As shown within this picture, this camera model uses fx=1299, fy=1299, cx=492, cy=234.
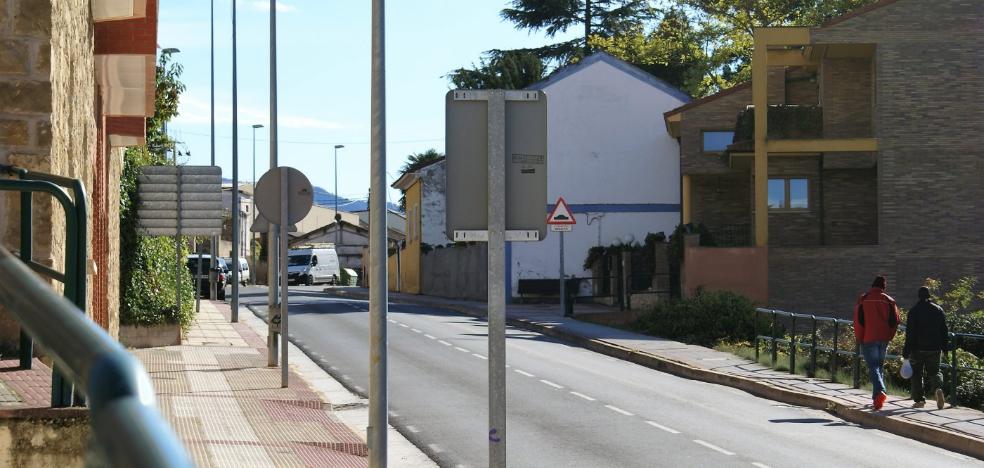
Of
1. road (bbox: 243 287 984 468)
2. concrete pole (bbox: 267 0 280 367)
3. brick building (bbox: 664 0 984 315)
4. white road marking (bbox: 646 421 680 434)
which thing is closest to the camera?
road (bbox: 243 287 984 468)

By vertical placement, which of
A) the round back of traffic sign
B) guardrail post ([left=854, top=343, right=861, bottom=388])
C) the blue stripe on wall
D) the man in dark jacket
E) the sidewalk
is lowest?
the sidewalk

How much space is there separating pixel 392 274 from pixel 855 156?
35114mm

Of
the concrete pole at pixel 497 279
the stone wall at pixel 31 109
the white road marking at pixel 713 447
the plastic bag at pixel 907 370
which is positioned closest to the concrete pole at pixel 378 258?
the concrete pole at pixel 497 279

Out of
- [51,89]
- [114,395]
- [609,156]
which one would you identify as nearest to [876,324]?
[51,89]


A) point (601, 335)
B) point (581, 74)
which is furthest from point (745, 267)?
point (581, 74)

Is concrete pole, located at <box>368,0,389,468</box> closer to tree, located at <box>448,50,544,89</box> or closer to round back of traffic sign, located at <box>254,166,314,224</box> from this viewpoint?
round back of traffic sign, located at <box>254,166,314,224</box>

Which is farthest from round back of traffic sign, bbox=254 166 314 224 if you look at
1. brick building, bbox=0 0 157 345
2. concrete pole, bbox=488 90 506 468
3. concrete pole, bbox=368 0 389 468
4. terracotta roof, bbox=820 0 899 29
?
terracotta roof, bbox=820 0 899 29

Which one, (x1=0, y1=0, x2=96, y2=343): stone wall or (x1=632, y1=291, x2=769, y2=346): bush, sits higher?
(x1=0, y1=0, x2=96, y2=343): stone wall

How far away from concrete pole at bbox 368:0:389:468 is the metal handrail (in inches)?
329

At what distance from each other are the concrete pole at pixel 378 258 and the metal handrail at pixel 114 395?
27.4ft

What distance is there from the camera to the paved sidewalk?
35.7 feet

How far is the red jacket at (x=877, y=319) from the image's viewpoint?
16.8 meters

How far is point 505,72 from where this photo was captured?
6128cm

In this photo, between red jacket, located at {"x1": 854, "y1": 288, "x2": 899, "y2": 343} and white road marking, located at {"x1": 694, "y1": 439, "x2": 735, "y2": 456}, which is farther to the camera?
red jacket, located at {"x1": 854, "y1": 288, "x2": 899, "y2": 343}
